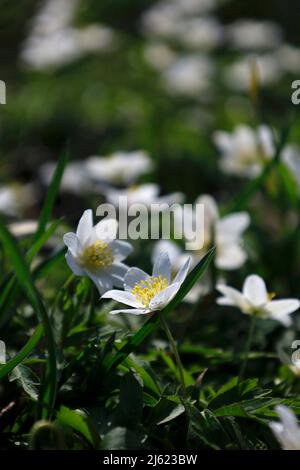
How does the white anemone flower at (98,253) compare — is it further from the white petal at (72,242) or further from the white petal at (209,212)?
the white petal at (209,212)

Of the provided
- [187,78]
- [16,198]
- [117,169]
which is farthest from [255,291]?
[187,78]

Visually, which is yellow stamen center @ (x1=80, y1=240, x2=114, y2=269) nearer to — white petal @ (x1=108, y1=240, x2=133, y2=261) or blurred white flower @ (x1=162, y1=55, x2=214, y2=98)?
white petal @ (x1=108, y1=240, x2=133, y2=261)

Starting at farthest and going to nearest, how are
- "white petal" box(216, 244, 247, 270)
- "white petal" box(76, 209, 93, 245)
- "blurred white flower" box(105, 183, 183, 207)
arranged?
"blurred white flower" box(105, 183, 183, 207), "white petal" box(216, 244, 247, 270), "white petal" box(76, 209, 93, 245)

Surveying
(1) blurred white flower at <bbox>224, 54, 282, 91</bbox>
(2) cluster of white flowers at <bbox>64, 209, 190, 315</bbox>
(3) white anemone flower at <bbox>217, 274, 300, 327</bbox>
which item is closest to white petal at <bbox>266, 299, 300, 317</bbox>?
(3) white anemone flower at <bbox>217, 274, 300, 327</bbox>

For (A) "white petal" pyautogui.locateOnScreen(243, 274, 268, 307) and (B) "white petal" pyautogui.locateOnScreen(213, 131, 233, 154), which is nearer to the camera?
(A) "white petal" pyautogui.locateOnScreen(243, 274, 268, 307)

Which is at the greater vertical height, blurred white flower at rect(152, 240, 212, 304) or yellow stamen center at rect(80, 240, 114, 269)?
yellow stamen center at rect(80, 240, 114, 269)
